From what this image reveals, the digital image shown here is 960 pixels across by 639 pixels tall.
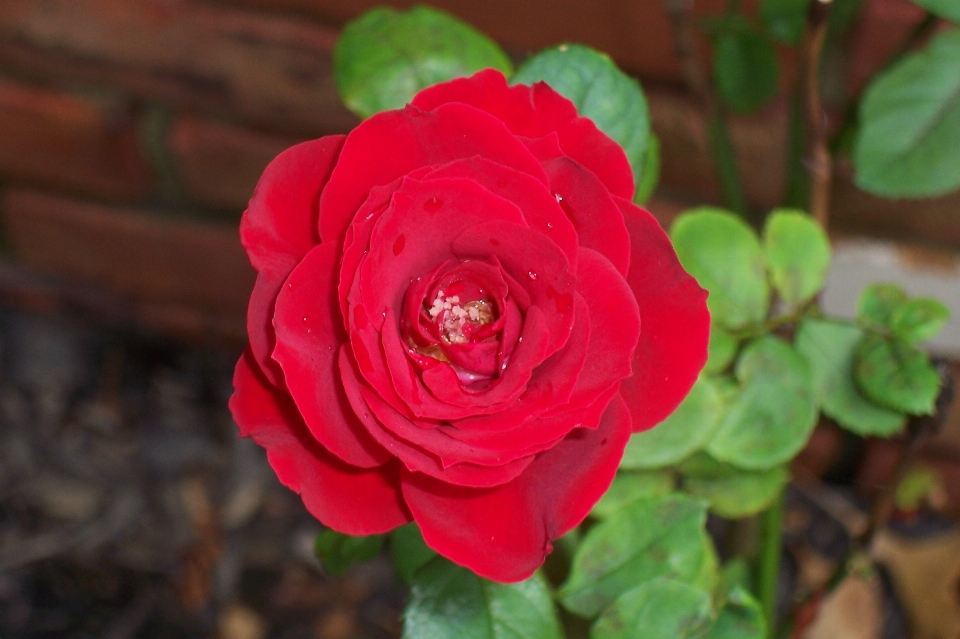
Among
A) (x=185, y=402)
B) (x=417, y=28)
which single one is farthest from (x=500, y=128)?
(x=185, y=402)

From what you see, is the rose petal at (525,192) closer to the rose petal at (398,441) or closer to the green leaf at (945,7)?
the rose petal at (398,441)

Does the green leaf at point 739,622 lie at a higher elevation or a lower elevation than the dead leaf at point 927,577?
higher

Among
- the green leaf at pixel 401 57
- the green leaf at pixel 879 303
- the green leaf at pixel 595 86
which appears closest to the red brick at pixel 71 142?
the green leaf at pixel 401 57

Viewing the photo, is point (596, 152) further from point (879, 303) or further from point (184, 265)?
point (184, 265)

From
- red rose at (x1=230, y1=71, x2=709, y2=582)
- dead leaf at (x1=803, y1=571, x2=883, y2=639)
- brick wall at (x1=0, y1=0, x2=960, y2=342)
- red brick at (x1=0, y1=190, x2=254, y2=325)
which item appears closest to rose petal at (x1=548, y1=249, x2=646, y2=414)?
red rose at (x1=230, y1=71, x2=709, y2=582)

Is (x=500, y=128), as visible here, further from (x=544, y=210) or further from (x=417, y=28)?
(x=417, y=28)

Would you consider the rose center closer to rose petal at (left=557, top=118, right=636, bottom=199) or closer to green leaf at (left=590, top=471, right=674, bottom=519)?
rose petal at (left=557, top=118, right=636, bottom=199)

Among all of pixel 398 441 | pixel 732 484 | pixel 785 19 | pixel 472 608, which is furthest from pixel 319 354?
pixel 785 19
